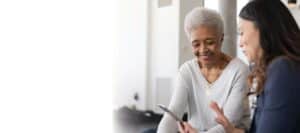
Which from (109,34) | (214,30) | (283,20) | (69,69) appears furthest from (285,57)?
(109,34)

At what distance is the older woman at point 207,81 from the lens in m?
1.37

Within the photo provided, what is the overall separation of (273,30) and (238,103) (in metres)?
0.49

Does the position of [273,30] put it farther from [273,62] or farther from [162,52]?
[162,52]

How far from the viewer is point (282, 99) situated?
0.85 meters

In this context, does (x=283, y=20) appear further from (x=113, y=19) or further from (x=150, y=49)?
(x=150, y=49)

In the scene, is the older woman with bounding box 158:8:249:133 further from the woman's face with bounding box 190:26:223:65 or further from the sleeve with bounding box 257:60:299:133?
the sleeve with bounding box 257:60:299:133

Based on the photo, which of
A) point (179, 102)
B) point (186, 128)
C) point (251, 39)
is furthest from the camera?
point (179, 102)

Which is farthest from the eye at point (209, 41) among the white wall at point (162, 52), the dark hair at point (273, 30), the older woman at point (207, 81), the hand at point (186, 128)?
the white wall at point (162, 52)

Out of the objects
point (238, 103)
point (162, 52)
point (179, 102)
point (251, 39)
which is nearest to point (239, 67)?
point (238, 103)

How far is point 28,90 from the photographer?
58.7 inches

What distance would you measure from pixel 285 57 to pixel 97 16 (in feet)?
3.31

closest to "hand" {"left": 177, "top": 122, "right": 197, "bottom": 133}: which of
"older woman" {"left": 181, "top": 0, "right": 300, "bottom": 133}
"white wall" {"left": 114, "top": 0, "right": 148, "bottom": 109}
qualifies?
"older woman" {"left": 181, "top": 0, "right": 300, "bottom": 133}

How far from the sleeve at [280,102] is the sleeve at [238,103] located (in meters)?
0.45

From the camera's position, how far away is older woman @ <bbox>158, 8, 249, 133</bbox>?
137 cm
